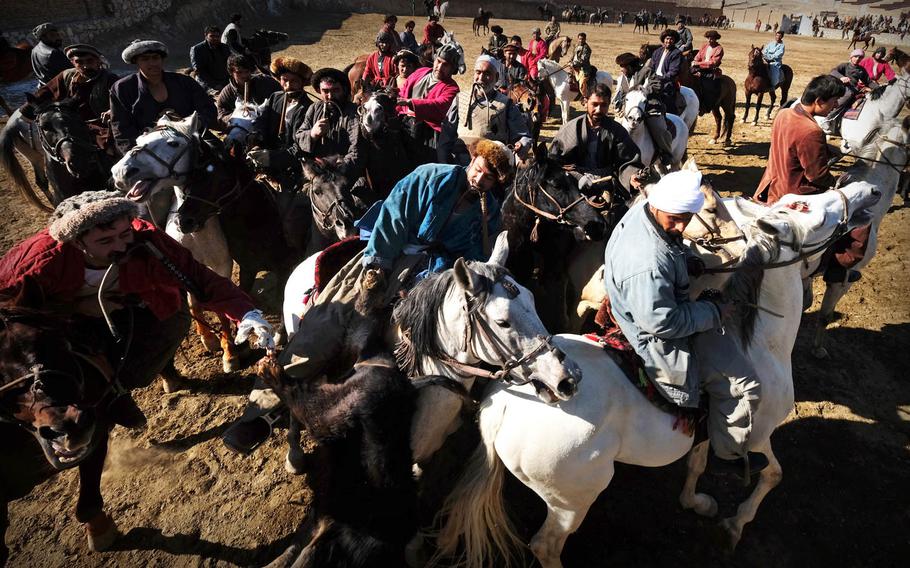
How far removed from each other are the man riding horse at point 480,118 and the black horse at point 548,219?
4.14 feet

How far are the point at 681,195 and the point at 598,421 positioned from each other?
1225 millimetres

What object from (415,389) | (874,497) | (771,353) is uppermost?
(415,389)

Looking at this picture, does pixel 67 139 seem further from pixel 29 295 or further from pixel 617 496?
pixel 617 496

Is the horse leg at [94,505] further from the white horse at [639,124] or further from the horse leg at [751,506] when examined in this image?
the white horse at [639,124]

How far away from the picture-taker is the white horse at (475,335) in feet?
7.53

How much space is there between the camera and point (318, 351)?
3215 millimetres

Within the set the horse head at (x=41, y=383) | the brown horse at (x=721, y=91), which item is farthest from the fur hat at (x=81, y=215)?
the brown horse at (x=721, y=91)

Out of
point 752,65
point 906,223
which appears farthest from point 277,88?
point 752,65

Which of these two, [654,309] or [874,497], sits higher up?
[654,309]

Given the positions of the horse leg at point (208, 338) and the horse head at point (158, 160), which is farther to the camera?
the horse leg at point (208, 338)

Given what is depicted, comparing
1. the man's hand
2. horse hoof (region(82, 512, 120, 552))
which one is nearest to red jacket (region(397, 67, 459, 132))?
the man's hand

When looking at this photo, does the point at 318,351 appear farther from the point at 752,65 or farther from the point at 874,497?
the point at 752,65

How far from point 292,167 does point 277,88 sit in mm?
3430

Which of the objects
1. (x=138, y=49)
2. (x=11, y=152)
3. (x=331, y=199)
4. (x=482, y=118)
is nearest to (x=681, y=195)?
(x=331, y=199)
